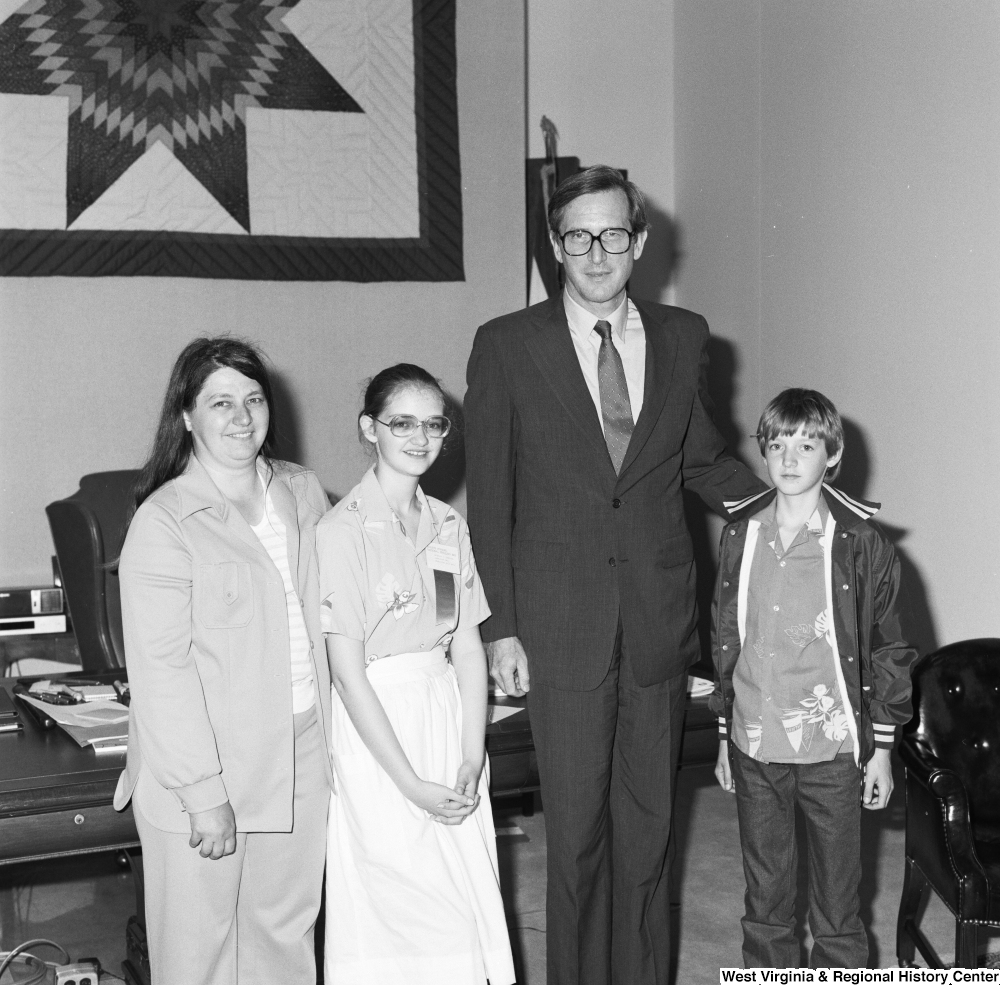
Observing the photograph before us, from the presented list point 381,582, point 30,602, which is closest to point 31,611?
point 30,602

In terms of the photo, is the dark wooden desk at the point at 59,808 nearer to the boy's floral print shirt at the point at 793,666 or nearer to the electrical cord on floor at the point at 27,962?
the electrical cord on floor at the point at 27,962

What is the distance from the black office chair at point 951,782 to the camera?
7.55ft

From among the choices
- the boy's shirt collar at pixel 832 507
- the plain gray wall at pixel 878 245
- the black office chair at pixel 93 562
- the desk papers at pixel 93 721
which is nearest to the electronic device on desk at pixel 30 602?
the black office chair at pixel 93 562

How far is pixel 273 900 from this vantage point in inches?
80.4

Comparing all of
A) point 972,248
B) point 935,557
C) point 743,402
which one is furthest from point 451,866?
point 743,402

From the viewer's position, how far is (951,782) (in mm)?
2324

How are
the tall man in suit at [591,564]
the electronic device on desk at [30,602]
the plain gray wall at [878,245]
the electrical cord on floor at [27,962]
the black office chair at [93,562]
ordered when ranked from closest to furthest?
the tall man in suit at [591,564] < the electrical cord on floor at [27,962] < the plain gray wall at [878,245] < the black office chair at [93,562] < the electronic device on desk at [30,602]

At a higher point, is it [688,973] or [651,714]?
[651,714]

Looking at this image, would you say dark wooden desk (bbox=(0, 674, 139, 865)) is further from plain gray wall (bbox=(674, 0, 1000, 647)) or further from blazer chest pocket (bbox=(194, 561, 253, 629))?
plain gray wall (bbox=(674, 0, 1000, 647))

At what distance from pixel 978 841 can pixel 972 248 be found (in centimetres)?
149

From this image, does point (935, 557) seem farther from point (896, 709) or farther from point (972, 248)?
point (896, 709)

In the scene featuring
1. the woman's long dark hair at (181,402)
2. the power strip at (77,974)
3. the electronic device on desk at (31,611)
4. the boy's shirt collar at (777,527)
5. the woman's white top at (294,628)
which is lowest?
the power strip at (77,974)

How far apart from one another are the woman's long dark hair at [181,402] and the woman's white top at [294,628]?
18 centimetres

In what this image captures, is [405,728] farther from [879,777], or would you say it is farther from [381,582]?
[879,777]
